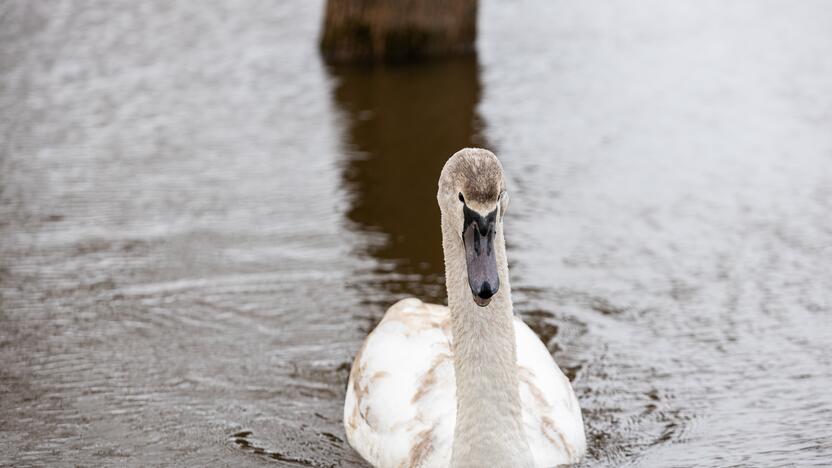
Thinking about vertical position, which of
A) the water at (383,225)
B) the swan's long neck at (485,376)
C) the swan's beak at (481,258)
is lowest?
the water at (383,225)

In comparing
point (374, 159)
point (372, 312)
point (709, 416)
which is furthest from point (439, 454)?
point (374, 159)

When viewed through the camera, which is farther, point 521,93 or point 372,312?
point 521,93

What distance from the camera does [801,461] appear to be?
5.89m

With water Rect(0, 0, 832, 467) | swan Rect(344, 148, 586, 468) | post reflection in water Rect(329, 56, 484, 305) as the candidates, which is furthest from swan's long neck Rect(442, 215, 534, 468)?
post reflection in water Rect(329, 56, 484, 305)

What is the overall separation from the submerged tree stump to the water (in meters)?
0.27

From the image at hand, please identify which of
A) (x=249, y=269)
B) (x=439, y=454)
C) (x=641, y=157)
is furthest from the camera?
(x=641, y=157)

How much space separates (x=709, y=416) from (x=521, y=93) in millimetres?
6171

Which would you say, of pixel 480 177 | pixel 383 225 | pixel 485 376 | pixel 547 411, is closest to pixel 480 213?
pixel 480 177

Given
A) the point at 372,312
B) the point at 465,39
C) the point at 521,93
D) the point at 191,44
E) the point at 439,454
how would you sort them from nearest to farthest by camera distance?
1. the point at 439,454
2. the point at 372,312
3. the point at 521,93
4. the point at 465,39
5. the point at 191,44

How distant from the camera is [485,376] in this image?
546 cm

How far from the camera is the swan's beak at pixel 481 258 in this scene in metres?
5.04

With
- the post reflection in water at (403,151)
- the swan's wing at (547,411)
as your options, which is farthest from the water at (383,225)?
the swan's wing at (547,411)

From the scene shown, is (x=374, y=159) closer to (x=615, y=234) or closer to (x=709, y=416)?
(x=615, y=234)

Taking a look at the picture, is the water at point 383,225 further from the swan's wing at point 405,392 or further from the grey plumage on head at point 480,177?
the grey plumage on head at point 480,177
